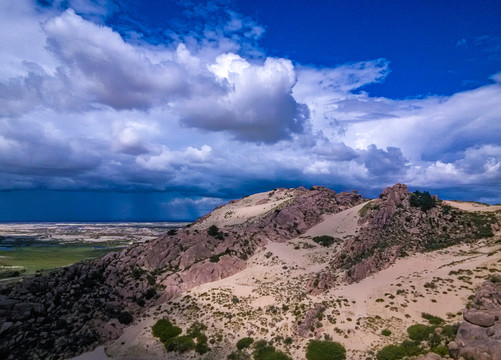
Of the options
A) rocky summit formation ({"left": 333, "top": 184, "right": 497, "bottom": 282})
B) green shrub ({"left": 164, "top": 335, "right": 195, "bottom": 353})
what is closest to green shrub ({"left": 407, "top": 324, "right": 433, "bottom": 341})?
rocky summit formation ({"left": 333, "top": 184, "right": 497, "bottom": 282})

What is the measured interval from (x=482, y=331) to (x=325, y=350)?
16665mm

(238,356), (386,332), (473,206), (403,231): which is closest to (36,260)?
(238,356)

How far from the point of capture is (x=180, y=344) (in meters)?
42.2

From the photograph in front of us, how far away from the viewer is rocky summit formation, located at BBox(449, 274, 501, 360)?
98.6 ft

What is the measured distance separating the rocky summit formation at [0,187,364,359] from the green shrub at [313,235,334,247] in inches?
231

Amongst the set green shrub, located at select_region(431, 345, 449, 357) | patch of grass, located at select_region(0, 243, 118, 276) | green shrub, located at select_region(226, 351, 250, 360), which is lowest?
patch of grass, located at select_region(0, 243, 118, 276)

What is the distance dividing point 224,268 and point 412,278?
32.3m

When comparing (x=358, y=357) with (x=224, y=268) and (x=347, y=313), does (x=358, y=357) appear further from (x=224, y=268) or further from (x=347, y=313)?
(x=224, y=268)

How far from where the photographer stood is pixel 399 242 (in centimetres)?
6125

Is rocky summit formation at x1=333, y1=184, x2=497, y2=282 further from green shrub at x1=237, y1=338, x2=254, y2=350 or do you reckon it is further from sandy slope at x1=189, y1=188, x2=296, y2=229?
sandy slope at x1=189, y1=188, x2=296, y2=229

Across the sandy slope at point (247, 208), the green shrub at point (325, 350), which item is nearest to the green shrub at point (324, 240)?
the sandy slope at point (247, 208)

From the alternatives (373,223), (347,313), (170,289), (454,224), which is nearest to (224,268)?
(170,289)

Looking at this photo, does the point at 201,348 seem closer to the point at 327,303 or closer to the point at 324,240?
the point at 327,303

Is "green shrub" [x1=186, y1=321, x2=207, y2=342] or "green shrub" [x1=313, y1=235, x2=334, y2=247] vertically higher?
"green shrub" [x1=313, y1=235, x2=334, y2=247]
